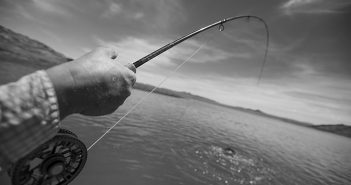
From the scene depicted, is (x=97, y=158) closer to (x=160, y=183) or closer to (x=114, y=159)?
(x=114, y=159)

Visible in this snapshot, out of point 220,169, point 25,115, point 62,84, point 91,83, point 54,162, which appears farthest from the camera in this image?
point 220,169

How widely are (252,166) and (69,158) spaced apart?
15.4 meters

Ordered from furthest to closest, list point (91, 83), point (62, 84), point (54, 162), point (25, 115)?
1. point (54, 162)
2. point (91, 83)
3. point (62, 84)
4. point (25, 115)

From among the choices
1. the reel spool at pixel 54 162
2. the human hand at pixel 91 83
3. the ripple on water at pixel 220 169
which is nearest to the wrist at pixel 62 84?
the human hand at pixel 91 83

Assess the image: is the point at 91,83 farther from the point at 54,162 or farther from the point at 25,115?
the point at 54,162

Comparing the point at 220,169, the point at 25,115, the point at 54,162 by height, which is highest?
the point at 25,115

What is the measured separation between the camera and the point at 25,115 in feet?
3.00

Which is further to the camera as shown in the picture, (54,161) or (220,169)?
(220,169)

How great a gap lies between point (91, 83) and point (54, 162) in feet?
5.87

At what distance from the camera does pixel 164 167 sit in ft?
36.6

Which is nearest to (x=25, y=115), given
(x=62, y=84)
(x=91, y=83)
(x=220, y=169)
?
(x=62, y=84)

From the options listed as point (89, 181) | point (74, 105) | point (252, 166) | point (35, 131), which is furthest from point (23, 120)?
point (252, 166)

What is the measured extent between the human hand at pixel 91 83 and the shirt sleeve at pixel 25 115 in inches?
3.3

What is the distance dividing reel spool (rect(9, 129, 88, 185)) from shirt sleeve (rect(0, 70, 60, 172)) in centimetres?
139
